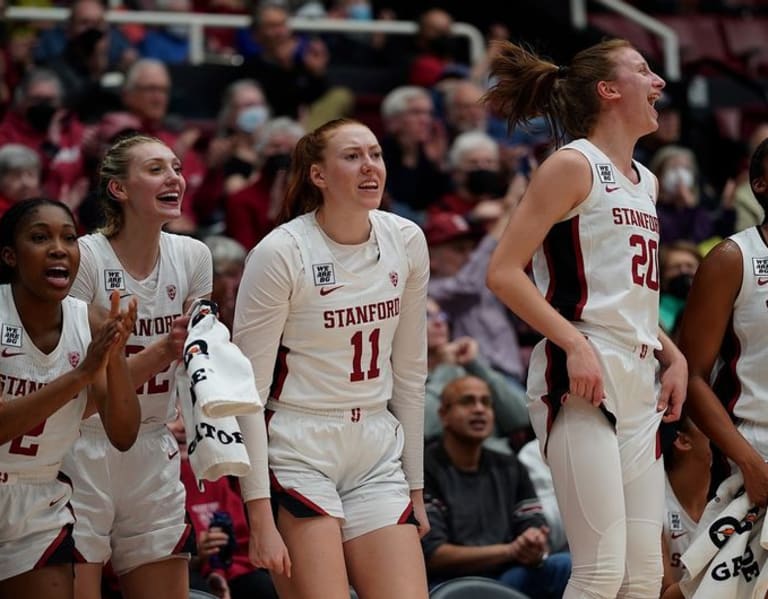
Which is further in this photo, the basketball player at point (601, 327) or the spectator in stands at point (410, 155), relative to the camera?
the spectator in stands at point (410, 155)

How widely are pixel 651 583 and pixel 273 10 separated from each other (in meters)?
6.90

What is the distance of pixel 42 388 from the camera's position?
473 centimetres

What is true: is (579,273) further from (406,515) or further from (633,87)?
(406,515)

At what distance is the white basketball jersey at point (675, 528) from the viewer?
19.8ft

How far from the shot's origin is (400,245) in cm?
515

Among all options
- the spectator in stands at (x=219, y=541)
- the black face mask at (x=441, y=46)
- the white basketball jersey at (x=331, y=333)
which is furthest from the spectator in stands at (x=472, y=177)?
the white basketball jersey at (x=331, y=333)

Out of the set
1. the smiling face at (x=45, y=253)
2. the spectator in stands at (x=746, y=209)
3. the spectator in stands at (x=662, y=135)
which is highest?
the spectator in stands at (x=662, y=135)

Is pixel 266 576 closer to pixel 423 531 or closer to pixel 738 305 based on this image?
pixel 423 531

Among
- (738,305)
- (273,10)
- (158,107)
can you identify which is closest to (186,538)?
(738,305)

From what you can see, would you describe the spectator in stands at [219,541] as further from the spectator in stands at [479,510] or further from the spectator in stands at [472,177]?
the spectator in stands at [472,177]

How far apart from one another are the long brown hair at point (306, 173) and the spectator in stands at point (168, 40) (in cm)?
654

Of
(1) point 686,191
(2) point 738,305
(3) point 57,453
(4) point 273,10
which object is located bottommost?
(3) point 57,453

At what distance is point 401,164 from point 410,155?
0.37ft

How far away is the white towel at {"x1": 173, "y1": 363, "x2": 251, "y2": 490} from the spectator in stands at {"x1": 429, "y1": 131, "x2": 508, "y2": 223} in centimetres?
497
